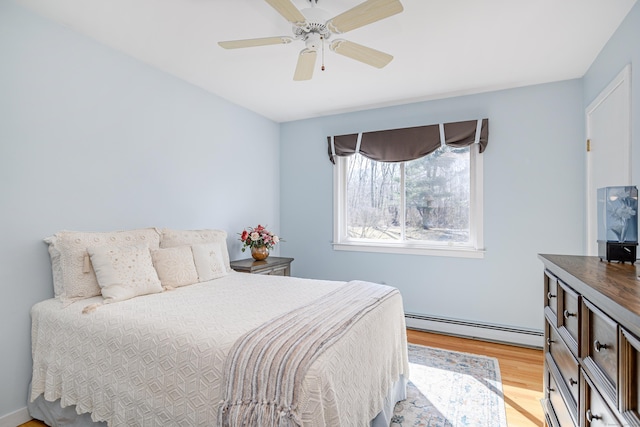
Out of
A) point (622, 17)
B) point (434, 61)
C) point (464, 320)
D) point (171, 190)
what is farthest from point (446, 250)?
point (171, 190)

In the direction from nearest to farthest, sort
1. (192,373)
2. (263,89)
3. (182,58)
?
1. (192,373)
2. (182,58)
3. (263,89)

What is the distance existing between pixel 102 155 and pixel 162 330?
5.18 feet

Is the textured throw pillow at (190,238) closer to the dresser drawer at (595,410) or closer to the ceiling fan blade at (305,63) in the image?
Result: the ceiling fan blade at (305,63)

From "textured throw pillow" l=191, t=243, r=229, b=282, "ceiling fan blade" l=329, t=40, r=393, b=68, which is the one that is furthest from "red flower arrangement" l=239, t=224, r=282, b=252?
"ceiling fan blade" l=329, t=40, r=393, b=68

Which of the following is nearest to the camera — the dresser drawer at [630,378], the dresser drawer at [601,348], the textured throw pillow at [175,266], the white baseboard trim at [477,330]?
the dresser drawer at [630,378]

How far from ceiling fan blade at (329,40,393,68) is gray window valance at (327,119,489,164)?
164cm

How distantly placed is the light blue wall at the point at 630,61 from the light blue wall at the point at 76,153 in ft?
11.0

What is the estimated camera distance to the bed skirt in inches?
71.4

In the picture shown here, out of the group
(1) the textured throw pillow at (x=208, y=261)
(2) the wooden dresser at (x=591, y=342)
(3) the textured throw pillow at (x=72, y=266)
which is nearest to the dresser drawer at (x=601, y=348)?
(2) the wooden dresser at (x=591, y=342)

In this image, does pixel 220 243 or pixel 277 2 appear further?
pixel 220 243

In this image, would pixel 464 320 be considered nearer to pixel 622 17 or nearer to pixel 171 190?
pixel 622 17

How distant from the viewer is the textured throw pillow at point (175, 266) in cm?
244

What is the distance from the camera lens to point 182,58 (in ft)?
8.84

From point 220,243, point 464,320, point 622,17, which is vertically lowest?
point 464,320
